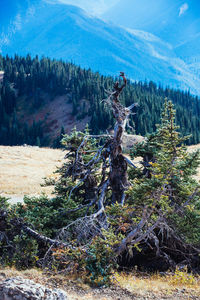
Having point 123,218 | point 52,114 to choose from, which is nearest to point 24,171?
point 123,218

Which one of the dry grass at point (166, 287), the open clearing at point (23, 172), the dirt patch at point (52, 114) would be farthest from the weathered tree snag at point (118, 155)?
the dirt patch at point (52, 114)

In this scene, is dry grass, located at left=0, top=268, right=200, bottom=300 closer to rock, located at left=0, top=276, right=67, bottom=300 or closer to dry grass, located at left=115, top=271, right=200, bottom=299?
dry grass, located at left=115, top=271, right=200, bottom=299

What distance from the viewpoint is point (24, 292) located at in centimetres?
637

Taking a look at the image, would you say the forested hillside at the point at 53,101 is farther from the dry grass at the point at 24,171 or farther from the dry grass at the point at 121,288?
the dry grass at the point at 121,288

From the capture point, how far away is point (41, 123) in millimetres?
118375

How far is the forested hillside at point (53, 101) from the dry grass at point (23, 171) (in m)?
41.2

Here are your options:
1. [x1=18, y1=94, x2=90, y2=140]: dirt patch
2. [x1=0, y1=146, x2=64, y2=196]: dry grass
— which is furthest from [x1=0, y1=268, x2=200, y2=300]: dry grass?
[x1=18, y1=94, x2=90, y2=140]: dirt patch

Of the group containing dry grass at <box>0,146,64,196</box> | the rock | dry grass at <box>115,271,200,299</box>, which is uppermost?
dry grass at <box>0,146,64,196</box>

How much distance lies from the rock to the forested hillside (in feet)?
280

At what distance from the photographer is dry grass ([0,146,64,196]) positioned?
2778 cm

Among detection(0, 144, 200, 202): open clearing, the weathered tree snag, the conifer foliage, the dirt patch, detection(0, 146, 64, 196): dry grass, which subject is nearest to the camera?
the conifer foliage

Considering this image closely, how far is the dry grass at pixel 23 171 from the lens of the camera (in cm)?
2778

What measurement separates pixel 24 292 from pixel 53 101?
12745 centimetres

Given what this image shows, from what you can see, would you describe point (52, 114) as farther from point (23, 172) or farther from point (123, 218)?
point (123, 218)
